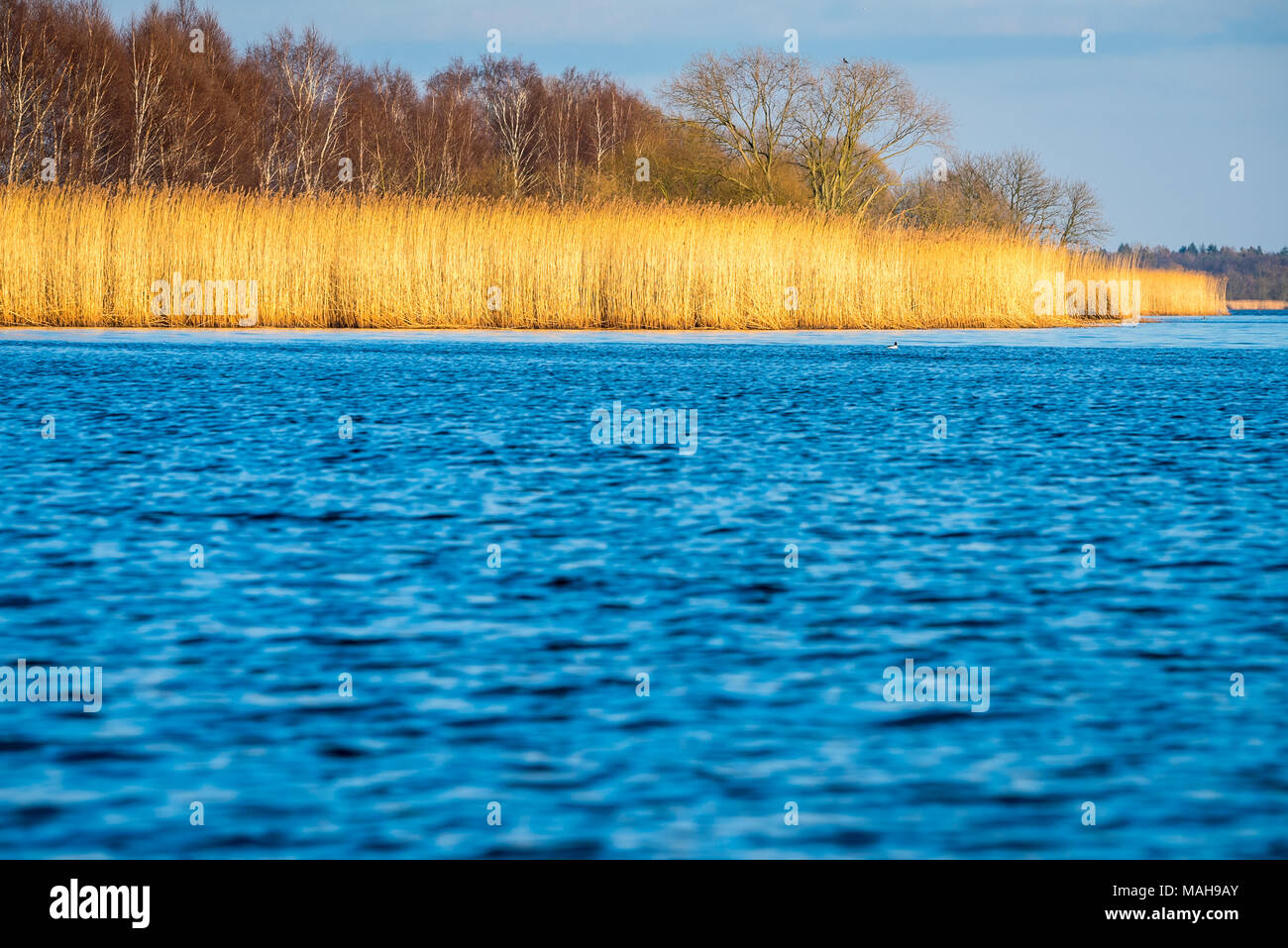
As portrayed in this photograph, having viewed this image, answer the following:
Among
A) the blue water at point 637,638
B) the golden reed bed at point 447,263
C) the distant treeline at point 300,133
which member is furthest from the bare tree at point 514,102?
the blue water at point 637,638

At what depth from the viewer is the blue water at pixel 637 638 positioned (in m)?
3.02

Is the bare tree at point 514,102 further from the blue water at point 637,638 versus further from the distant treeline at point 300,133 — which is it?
the blue water at point 637,638

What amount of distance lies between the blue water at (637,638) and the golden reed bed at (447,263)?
9720 mm

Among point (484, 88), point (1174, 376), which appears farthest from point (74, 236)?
point (484, 88)

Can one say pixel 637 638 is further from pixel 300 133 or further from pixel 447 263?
pixel 300 133

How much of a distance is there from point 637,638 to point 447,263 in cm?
1602

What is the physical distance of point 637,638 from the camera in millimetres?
4316

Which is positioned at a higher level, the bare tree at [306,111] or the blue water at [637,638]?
the bare tree at [306,111]

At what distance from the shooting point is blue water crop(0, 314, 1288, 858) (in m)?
3.02

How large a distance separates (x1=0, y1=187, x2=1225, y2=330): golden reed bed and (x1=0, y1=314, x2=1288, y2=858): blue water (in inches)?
383

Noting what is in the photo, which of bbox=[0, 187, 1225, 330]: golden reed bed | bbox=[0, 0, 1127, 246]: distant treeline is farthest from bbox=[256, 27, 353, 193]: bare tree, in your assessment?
bbox=[0, 187, 1225, 330]: golden reed bed

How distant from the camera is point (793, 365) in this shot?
599 inches

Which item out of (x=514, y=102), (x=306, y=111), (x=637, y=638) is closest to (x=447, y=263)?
(x=637, y=638)
